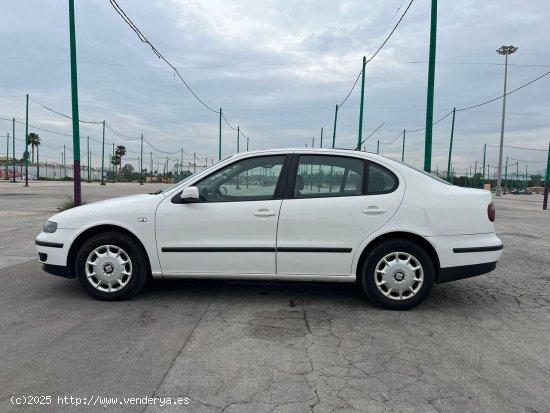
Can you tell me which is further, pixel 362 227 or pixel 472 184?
pixel 472 184

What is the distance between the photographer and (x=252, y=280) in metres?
4.63

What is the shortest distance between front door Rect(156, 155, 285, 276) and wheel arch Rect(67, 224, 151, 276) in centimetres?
22

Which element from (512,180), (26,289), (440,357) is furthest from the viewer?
(512,180)

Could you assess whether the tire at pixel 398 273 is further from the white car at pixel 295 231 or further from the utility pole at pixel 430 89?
the utility pole at pixel 430 89

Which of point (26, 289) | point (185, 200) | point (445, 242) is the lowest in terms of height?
point (26, 289)

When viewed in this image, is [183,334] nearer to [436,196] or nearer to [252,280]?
[252,280]

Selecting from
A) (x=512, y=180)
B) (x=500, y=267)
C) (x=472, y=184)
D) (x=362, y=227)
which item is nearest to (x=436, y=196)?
(x=362, y=227)

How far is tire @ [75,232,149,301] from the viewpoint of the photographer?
4500 millimetres

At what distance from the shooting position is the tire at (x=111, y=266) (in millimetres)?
4500

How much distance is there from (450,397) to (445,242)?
6.09 feet

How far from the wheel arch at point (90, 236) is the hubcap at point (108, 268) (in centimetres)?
→ 17

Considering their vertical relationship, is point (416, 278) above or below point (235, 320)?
above

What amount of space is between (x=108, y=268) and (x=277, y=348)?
6.96ft

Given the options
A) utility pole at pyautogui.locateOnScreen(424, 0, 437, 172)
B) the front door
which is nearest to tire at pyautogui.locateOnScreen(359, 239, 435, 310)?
the front door
